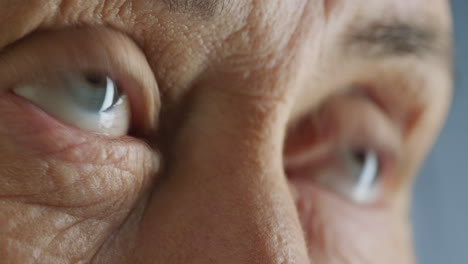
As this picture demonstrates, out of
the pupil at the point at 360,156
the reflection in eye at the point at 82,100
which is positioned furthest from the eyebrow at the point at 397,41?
the reflection in eye at the point at 82,100

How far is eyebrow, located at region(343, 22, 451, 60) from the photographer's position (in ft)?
2.12

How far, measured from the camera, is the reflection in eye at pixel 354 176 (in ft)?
2.71

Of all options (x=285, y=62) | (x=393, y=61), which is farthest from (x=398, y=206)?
(x=285, y=62)

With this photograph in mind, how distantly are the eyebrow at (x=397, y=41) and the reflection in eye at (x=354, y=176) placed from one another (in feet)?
0.61

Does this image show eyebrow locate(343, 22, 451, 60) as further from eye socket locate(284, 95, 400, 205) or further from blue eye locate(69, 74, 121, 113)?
blue eye locate(69, 74, 121, 113)

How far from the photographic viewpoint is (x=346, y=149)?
2.78ft

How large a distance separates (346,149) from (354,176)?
0.13 feet

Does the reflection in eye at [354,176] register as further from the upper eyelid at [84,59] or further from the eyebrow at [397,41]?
the upper eyelid at [84,59]

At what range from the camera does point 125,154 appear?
1.51ft

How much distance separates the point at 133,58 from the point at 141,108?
0.05m

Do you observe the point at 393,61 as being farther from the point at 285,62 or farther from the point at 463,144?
the point at 463,144

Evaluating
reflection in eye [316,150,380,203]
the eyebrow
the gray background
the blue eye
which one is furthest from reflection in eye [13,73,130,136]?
the gray background

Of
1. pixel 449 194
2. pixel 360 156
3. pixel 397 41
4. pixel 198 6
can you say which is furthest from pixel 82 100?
pixel 449 194

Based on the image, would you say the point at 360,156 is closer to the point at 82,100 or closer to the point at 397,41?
the point at 397,41
